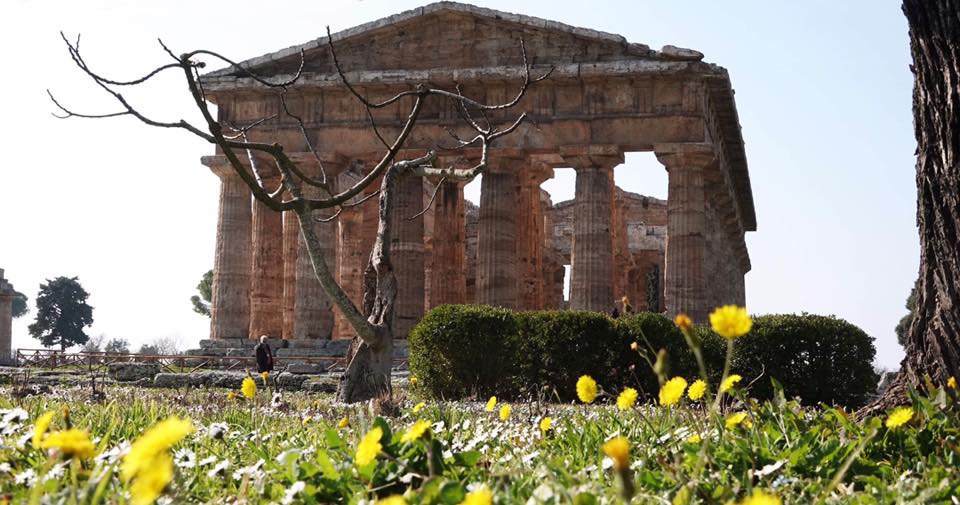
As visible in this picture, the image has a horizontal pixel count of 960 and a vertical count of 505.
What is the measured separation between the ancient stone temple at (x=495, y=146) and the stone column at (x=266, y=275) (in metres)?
0.04

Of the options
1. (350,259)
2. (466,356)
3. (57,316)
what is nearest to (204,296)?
(57,316)

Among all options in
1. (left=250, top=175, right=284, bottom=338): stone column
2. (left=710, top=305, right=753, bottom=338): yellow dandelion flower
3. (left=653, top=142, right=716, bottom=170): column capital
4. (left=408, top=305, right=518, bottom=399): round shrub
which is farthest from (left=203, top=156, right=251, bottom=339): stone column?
(left=710, top=305, right=753, bottom=338): yellow dandelion flower

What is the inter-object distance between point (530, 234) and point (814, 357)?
1784 centimetres

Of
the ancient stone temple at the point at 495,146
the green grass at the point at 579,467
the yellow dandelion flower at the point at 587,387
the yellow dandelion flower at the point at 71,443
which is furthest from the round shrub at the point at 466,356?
the yellow dandelion flower at the point at 71,443

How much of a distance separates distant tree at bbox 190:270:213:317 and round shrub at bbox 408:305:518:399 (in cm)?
6003

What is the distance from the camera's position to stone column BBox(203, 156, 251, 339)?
108 ft

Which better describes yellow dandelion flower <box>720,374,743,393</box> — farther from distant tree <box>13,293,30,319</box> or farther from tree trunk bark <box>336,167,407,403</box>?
distant tree <box>13,293,30,319</box>

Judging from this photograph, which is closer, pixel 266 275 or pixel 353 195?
pixel 353 195

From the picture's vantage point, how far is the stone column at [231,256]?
1292 inches

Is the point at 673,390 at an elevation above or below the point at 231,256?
below

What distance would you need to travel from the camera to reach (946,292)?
6.82 meters

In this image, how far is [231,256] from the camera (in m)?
32.9

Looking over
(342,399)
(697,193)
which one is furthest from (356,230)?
(342,399)

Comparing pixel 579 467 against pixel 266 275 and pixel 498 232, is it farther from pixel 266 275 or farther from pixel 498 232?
pixel 266 275
